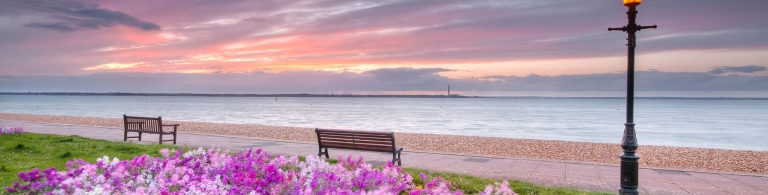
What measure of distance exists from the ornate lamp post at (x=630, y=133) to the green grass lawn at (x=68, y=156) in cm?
61

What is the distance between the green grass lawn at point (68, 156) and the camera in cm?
745

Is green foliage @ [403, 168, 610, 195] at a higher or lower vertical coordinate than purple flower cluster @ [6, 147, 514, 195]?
lower

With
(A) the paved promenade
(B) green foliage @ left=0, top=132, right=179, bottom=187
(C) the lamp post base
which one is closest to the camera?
A: (C) the lamp post base

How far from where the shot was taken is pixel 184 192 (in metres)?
4.71

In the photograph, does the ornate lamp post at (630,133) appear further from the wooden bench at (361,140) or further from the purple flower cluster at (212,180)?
the wooden bench at (361,140)

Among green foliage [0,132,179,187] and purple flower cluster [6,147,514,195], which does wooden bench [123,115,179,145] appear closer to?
green foliage [0,132,179,187]

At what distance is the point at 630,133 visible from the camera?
7336 millimetres

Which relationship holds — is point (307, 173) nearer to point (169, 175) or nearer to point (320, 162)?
point (320, 162)

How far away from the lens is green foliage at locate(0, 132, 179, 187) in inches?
338

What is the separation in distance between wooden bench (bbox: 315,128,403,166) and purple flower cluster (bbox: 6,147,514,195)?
11.2 ft

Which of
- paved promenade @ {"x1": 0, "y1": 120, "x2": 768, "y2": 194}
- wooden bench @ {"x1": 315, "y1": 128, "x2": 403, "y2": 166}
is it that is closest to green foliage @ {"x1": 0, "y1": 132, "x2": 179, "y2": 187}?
wooden bench @ {"x1": 315, "y1": 128, "x2": 403, "y2": 166}

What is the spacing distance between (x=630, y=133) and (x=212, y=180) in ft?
18.4

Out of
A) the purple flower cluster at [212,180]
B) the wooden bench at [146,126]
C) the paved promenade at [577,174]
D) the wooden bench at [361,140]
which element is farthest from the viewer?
the wooden bench at [146,126]

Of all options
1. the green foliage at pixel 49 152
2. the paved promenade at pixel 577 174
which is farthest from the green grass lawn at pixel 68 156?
the paved promenade at pixel 577 174
